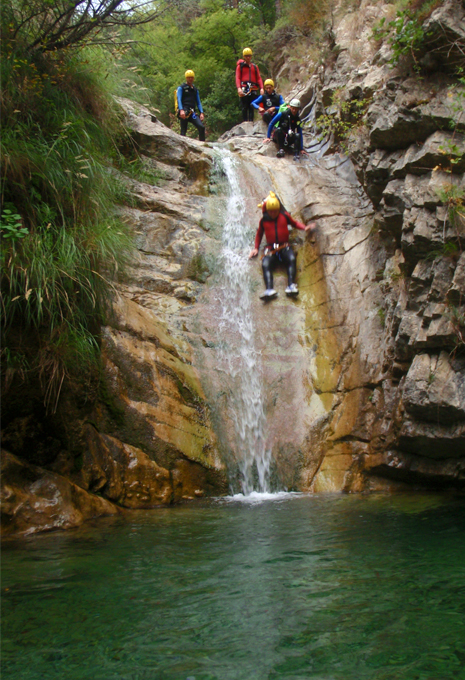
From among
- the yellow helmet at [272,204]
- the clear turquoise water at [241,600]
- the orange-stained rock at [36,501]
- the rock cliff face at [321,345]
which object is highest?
the yellow helmet at [272,204]

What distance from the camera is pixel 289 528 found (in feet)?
15.0

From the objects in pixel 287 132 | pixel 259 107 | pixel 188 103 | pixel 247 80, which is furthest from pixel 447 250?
pixel 247 80

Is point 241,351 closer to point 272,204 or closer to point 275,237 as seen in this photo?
point 275,237

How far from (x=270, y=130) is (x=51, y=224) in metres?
8.63

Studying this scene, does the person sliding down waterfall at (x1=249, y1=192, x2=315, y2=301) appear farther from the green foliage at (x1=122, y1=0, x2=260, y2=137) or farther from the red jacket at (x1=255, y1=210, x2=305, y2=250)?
the green foliage at (x1=122, y1=0, x2=260, y2=137)

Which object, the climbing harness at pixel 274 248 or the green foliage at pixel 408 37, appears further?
the climbing harness at pixel 274 248

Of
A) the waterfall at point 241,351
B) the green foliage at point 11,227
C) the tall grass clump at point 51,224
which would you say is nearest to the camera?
the green foliage at point 11,227

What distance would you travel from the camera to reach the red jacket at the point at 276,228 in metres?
8.72

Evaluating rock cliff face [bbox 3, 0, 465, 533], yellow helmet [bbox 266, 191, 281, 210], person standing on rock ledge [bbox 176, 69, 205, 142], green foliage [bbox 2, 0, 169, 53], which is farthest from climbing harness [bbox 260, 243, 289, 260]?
person standing on rock ledge [bbox 176, 69, 205, 142]

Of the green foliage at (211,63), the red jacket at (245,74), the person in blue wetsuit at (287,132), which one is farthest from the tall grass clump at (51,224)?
the green foliage at (211,63)

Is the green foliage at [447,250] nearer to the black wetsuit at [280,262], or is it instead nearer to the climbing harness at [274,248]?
the black wetsuit at [280,262]

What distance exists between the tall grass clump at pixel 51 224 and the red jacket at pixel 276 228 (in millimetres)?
2938

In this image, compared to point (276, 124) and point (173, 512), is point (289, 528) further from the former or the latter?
point (276, 124)

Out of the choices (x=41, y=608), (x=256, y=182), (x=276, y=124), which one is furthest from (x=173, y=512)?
(x=276, y=124)
